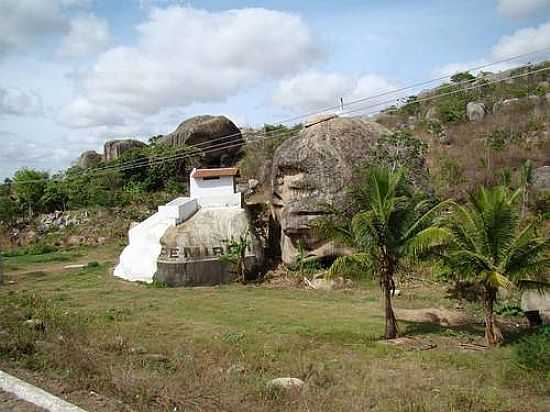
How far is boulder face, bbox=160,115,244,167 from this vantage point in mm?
43281

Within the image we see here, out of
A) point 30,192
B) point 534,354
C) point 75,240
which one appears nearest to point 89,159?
point 30,192

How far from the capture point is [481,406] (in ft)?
24.6

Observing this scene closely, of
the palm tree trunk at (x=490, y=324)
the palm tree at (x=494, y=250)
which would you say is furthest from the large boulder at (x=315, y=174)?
the palm tree trunk at (x=490, y=324)

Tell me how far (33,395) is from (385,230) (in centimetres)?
1014

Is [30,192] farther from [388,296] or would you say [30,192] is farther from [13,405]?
[13,405]

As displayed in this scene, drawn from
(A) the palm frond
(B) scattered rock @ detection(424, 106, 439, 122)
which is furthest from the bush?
(B) scattered rock @ detection(424, 106, 439, 122)

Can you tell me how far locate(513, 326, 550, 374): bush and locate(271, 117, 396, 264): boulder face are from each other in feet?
44.8

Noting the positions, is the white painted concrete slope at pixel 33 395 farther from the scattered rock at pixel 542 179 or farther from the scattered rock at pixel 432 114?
the scattered rock at pixel 432 114

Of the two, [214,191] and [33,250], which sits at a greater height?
[214,191]

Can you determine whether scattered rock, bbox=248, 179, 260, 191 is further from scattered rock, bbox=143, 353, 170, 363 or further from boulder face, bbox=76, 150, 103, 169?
scattered rock, bbox=143, 353, 170, 363

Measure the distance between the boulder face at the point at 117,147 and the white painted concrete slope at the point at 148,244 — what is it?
78.2ft

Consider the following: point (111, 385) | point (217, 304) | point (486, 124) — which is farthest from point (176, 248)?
point (486, 124)

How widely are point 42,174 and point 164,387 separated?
1874 inches

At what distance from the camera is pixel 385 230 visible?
13531 millimetres
